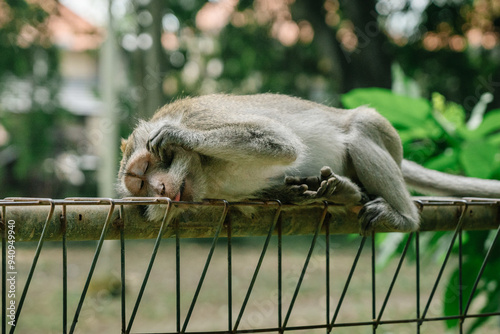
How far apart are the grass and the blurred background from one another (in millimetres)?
1870

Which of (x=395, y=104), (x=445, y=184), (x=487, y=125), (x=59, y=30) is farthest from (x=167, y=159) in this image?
(x=59, y=30)

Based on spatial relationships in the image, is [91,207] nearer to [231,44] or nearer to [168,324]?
[168,324]

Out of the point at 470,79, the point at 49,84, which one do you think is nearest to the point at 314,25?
the point at 470,79

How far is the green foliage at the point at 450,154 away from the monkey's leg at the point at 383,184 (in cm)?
92

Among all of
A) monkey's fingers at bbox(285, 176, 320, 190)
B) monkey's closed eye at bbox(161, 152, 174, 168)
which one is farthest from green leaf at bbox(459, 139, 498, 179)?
monkey's closed eye at bbox(161, 152, 174, 168)

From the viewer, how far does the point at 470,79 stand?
11.2 m

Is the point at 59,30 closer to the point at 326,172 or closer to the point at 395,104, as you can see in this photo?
the point at 395,104

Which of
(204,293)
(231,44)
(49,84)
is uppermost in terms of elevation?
(231,44)

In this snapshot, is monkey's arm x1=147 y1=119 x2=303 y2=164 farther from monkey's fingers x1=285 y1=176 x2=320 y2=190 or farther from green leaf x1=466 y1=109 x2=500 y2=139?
green leaf x1=466 y1=109 x2=500 y2=139

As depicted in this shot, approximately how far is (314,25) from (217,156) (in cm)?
903

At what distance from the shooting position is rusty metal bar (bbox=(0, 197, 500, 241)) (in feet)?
6.05

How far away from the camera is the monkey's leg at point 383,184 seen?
2.99m

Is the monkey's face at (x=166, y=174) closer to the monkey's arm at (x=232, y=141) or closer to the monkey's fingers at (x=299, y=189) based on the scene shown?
the monkey's arm at (x=232, y=141)

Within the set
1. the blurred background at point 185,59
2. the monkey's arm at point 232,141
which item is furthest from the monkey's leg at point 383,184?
the blurred background at point 185,59
